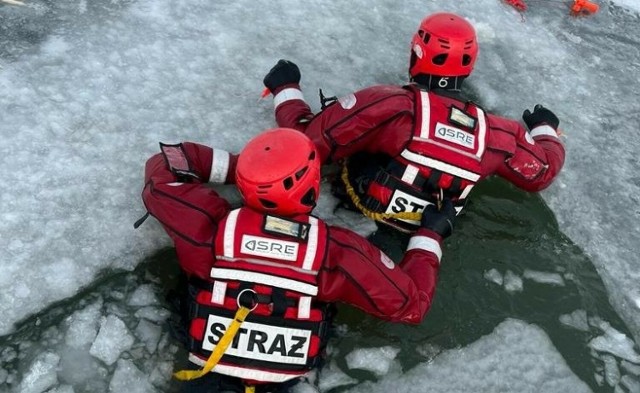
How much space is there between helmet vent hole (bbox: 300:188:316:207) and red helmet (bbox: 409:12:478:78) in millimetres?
1330

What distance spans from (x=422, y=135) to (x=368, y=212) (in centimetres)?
57

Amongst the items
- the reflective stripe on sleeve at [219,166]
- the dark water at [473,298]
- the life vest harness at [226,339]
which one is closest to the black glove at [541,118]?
the dark water at [473,298]

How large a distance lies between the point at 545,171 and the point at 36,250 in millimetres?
3042

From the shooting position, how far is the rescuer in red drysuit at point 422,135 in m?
3.61

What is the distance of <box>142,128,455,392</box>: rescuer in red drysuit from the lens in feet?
9.27

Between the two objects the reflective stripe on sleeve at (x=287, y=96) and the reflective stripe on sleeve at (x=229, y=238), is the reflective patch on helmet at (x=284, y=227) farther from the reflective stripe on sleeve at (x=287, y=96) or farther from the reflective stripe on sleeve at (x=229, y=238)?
the reflective stripe on sleeve at (x=287, y=96)

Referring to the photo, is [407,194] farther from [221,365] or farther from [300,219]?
[221,365]

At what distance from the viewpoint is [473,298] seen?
12.4ft

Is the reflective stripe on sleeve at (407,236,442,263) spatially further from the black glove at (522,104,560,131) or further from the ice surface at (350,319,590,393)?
the black glove at (522,104,560,131)

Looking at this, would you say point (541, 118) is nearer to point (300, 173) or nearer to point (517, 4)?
point (517, 4)

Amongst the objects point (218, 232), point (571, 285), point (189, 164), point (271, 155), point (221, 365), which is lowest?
point (571, 285)

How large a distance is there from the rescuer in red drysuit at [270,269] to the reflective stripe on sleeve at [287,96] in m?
1.16

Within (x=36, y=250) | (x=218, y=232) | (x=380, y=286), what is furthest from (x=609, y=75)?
(x=36, y=250)

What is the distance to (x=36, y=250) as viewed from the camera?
132 inches
